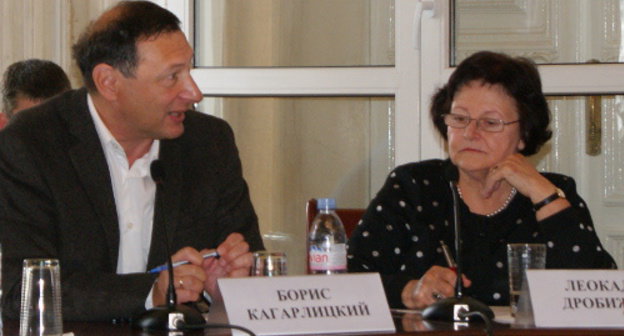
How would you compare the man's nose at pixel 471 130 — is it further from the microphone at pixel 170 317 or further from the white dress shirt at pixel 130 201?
the microphone at pixel 170 317

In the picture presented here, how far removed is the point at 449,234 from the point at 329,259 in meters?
0.60

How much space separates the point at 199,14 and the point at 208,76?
0.83ft

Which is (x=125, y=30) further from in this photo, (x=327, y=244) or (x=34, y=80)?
(x=34, y=80)

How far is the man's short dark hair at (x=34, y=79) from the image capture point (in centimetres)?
390

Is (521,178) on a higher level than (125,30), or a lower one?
lower

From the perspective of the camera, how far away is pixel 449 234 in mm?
2854

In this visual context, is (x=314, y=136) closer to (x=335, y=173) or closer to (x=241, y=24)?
(x=335, y=173)

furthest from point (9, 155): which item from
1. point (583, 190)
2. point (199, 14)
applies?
point (583, 190)

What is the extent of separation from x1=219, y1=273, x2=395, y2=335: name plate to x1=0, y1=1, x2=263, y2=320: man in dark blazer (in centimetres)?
38

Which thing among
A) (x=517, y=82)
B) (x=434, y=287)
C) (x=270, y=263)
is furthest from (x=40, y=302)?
(x=517, y=82)

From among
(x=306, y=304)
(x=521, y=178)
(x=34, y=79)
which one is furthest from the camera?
(x=34, y=79)

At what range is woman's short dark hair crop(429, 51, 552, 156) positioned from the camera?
2904 mm

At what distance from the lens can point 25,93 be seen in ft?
13.1

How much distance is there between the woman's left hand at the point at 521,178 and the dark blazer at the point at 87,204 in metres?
0.66
